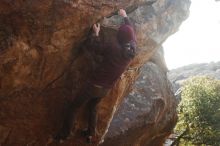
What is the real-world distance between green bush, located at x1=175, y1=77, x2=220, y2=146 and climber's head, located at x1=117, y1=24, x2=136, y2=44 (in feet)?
77.8

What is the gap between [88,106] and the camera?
384 inches

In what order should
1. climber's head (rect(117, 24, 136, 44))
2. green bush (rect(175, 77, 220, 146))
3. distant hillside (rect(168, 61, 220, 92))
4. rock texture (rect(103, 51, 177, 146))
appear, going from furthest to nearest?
distant hillside (rect(168, 61, 220, 92)), green bush (rect(175, 77, 220, 146)), rock texture (rect(103, 51, 177, 146)), climber's head (rect(117, 24, 136, 44))

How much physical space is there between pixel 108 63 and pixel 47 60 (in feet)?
5.02

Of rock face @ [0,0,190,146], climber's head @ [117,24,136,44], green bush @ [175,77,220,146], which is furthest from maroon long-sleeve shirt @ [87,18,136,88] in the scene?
green bush @ [175,77,220,146]

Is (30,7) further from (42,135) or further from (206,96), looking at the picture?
(206,96)

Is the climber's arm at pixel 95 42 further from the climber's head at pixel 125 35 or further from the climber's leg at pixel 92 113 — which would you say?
the climber's leg at pixel 92 113

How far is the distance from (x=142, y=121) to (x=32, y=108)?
20.8 feet

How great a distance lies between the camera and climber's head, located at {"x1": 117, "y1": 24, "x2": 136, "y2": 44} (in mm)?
8672

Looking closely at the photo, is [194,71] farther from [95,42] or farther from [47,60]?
[47,60]

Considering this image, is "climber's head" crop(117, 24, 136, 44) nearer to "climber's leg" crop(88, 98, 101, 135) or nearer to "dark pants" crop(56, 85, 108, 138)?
"dark pants" crop(56, 85, 108, 138)

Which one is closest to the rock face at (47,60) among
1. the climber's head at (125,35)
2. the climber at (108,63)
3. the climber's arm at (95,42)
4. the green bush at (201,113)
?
the climber's arm at (95,42)

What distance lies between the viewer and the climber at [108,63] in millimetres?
8570

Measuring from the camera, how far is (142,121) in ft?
47.7

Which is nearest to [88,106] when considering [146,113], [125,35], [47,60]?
[47,60]
